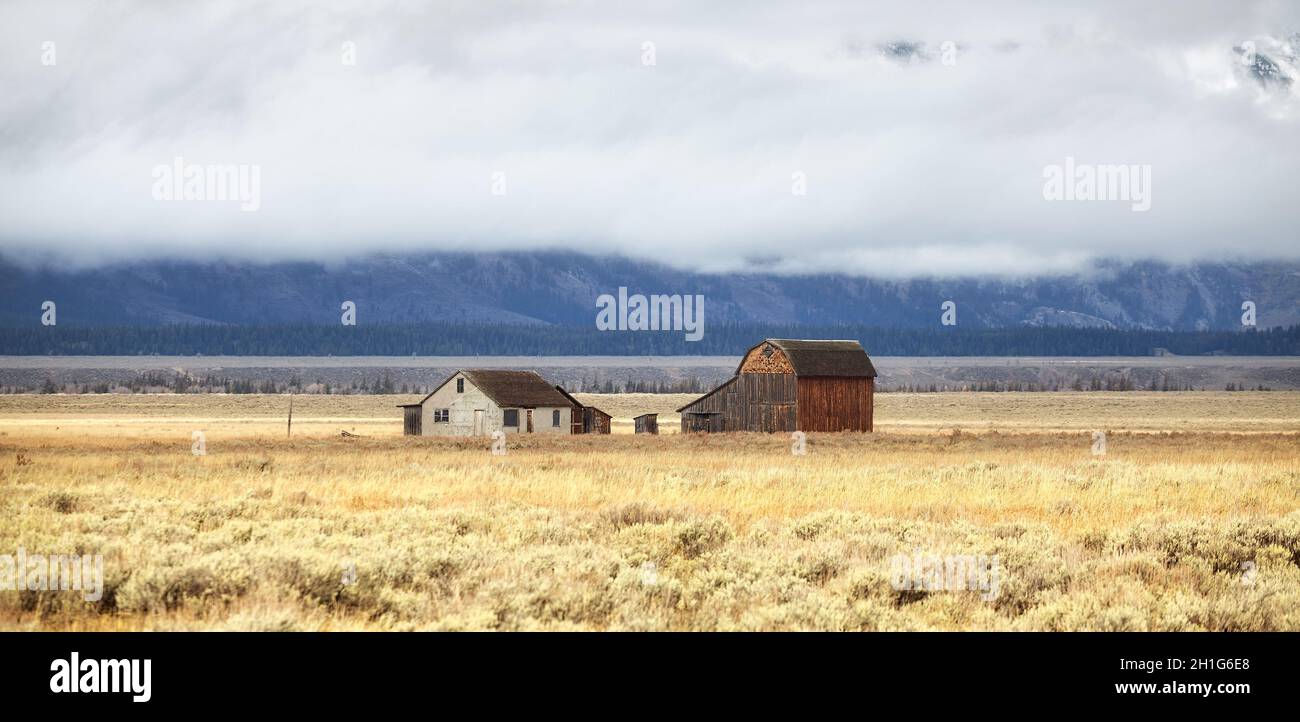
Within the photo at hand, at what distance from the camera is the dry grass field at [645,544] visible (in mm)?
13016

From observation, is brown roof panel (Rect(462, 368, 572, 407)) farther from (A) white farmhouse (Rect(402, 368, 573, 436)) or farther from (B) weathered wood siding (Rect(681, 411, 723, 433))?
(B) weathered wood siding (Rect(681, 411, 723, 433))

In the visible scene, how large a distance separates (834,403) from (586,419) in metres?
15.0

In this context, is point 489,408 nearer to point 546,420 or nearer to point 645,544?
point 546,420

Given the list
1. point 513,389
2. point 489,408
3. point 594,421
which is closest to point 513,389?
point 513,389

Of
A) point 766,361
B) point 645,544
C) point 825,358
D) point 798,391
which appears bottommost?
point 645,544

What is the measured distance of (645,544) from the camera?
57.9 feet

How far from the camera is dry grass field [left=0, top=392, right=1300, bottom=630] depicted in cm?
1302

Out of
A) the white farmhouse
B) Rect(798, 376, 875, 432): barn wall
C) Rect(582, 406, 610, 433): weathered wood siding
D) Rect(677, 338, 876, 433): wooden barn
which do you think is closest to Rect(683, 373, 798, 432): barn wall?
Rect(677, 338, 876, 433): wooden barn

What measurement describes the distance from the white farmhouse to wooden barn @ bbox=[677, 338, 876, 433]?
9189mm
